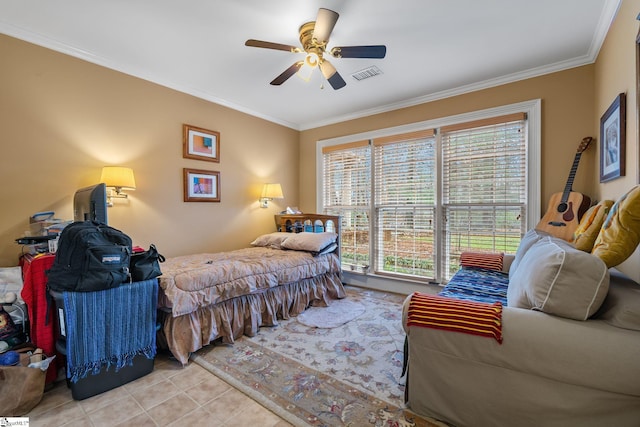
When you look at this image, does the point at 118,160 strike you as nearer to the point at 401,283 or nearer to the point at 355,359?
the point at 355,359

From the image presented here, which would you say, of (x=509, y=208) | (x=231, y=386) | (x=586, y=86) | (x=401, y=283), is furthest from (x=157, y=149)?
(x=586, y=86)

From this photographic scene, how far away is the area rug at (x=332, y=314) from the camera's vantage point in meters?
2.88

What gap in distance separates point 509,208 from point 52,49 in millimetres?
4693

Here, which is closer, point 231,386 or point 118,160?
point 231,386

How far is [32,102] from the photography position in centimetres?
234

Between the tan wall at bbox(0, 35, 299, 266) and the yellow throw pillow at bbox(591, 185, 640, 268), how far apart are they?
11.8 ft

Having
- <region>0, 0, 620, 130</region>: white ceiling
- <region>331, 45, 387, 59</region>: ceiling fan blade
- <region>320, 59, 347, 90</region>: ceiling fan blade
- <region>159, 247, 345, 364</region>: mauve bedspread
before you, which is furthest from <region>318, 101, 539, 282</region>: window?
<region>331, 45, 387, 59</region>: ceiling fan blade

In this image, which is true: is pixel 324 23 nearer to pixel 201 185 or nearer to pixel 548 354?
pixel 548 354

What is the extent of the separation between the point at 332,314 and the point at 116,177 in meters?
2.55

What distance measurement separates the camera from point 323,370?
204 cm

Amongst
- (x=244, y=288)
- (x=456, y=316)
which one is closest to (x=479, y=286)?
(x=456, y=316)

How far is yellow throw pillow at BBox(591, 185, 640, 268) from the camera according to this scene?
1.25 m

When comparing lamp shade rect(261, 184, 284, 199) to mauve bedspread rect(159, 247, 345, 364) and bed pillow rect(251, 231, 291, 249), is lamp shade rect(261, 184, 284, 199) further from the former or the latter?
mauve bedspread rect(159, 247, 345, 364)

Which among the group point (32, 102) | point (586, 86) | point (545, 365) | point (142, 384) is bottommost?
point (142, 384)
